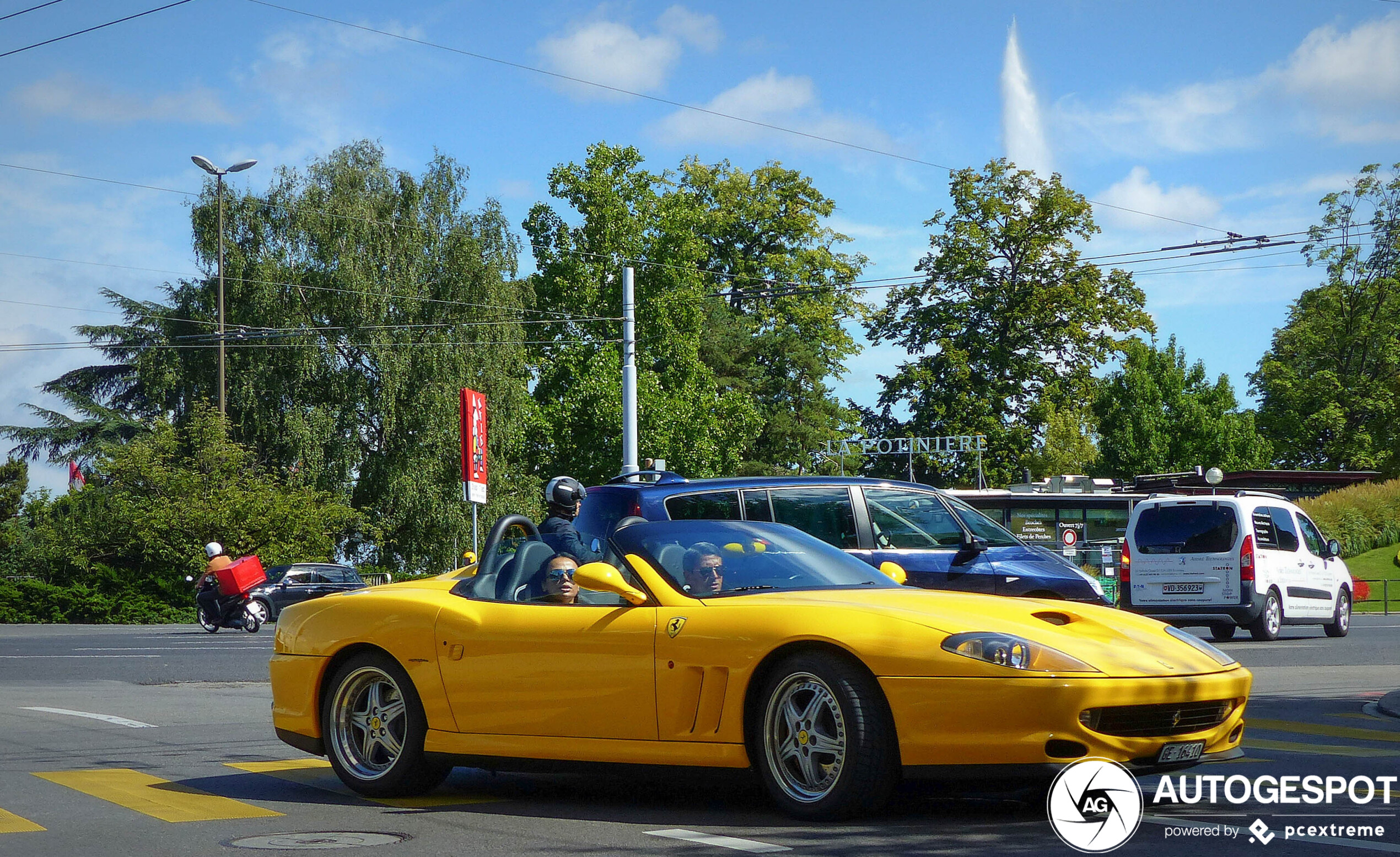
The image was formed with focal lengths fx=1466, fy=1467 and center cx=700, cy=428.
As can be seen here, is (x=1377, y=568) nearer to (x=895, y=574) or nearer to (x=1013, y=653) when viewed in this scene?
(x=895, y=574)

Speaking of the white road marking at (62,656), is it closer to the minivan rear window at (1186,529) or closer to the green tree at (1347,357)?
the minivan rear window at (1186,529)

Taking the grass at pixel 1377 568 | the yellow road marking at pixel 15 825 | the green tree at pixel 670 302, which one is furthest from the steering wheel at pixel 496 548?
the green tree at pixel 670 302

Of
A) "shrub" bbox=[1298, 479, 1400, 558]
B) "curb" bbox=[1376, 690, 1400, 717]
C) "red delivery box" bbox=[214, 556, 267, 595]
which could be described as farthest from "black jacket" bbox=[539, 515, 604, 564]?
"shrub" bbox=[1298, 479, 1400, 558]

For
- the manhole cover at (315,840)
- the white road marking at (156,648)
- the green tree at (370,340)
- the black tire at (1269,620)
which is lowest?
the white road marking at (156,648)

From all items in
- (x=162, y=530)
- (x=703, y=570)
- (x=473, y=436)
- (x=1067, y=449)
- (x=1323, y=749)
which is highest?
(x=1067, y=449)

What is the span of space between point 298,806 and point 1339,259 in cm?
7017

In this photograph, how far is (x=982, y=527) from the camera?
12461 millimetres

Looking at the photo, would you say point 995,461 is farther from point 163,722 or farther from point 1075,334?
point 163,722

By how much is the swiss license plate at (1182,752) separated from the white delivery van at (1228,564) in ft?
43.8

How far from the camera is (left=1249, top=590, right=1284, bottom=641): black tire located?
62.7 feet

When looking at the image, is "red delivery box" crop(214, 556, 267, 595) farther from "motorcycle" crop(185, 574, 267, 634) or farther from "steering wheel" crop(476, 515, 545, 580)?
"steering wheel" crop(476, 515, 545, 580)

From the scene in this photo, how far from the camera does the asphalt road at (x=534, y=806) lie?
5.59 m

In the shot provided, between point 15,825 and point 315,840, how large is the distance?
1.58 meters

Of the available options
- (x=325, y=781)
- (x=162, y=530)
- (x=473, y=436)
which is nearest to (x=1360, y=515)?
(x=473, y=436)
